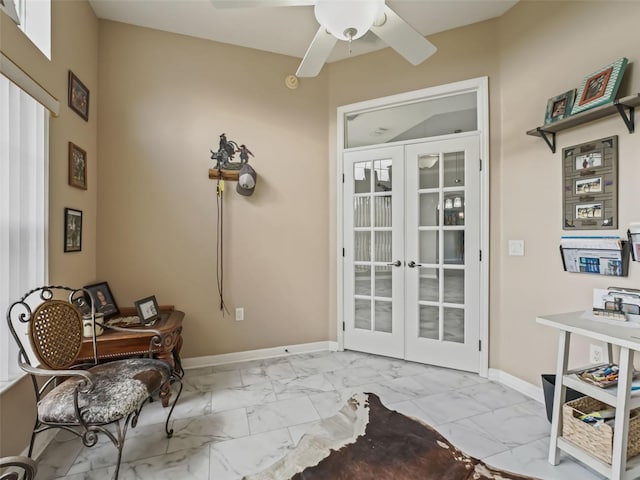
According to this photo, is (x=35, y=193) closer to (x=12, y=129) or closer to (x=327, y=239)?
(x=12, y=129)

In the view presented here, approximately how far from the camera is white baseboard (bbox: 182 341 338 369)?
282 centimetres

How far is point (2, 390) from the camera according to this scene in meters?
1.45

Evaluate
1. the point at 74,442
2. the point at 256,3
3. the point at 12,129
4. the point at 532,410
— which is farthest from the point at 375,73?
the point at 74,442

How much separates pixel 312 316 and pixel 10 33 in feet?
9.48

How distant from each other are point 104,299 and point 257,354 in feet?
4.63

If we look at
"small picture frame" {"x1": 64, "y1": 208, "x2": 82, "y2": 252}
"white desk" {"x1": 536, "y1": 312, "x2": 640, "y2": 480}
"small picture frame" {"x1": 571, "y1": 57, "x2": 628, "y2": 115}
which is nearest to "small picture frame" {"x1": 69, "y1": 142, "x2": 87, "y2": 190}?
"small picture frame" {"x1": 64, "y1": 208, "x2": 82, "y2": 252}

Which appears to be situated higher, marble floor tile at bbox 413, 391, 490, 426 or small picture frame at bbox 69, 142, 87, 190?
small picture frame at bbox 69, 142, 87, 190

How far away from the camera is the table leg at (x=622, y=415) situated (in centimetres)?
131

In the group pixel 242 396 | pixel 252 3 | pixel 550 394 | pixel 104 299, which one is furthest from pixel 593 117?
pixel 104 299

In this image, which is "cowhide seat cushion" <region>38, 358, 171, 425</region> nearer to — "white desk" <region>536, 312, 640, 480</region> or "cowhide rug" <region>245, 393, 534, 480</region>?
"cowhide rug" <region>245, 393, 534, 480</region>

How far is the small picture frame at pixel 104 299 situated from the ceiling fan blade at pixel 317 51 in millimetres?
2240

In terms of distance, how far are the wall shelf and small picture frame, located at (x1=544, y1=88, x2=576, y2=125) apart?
2.6 inches

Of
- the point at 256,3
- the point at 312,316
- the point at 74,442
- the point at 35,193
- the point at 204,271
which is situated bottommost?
the point at 74,442

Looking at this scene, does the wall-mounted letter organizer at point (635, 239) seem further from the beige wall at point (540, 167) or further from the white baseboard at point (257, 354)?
the white baseboard at point (257, 354)
